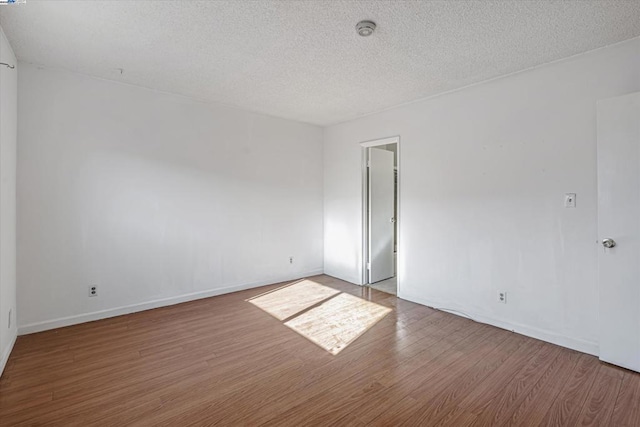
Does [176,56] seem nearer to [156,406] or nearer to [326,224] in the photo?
[156,406]

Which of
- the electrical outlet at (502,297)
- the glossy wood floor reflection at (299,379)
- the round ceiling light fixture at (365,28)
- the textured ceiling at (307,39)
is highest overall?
the textured ceiling at (307,39)

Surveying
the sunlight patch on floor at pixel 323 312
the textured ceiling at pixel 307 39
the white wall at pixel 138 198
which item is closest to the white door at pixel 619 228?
the textured ceiling at pixel 307 39

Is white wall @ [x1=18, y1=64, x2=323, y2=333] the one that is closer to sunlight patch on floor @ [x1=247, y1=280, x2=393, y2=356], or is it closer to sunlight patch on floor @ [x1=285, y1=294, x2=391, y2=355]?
sunlight patch on floor @ [x1=247, y1=280, x2=393, y2=356]

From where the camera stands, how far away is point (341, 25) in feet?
7.45

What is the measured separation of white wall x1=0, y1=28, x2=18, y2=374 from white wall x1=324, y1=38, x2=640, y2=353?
397cm

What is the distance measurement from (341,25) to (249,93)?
5.88ft

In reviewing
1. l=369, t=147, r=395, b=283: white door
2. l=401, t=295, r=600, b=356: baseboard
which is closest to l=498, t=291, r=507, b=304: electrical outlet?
l=401, t=295, r=600, b=356: baseboard

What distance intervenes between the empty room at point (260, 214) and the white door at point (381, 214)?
1.63 ft

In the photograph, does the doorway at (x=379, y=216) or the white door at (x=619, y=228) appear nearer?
the white door at (x=619, y=228)

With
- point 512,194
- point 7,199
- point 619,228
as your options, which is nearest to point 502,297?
point 512,194

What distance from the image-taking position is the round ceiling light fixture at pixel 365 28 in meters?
2.22

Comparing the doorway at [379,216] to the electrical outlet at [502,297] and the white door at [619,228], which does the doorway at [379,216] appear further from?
the white door at [619,228]

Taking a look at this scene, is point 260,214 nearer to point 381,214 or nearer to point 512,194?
point 381,214

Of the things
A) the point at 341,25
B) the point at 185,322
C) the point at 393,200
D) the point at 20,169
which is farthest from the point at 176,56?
the point at 393,200
